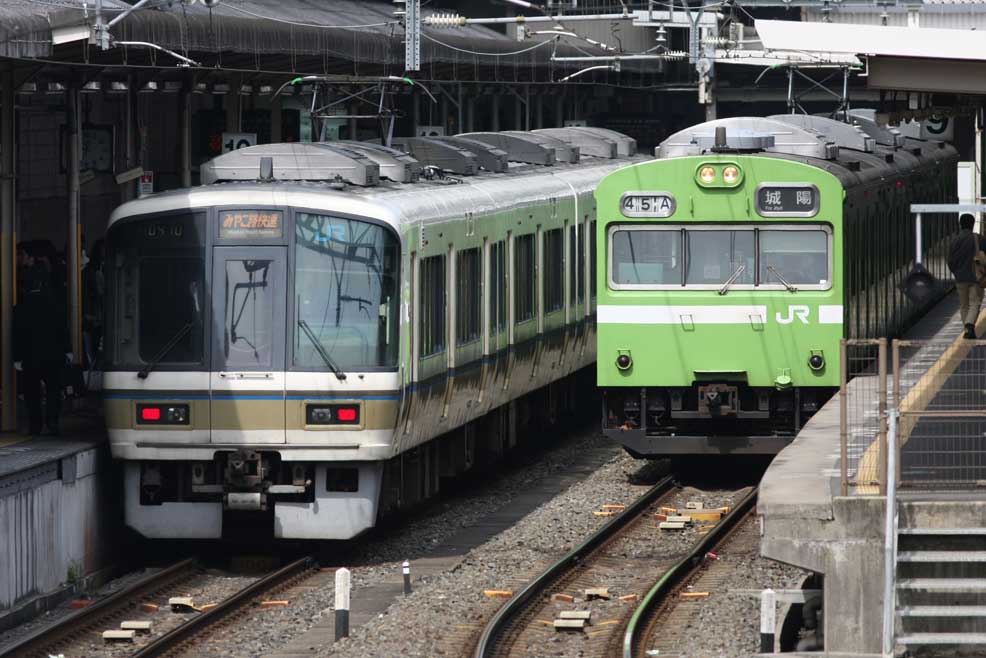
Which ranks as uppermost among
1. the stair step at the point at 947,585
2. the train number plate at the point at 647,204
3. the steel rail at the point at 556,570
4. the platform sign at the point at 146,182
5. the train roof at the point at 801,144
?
the train roof at the point at 801,144

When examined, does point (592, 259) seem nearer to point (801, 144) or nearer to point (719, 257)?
point (801, 144)

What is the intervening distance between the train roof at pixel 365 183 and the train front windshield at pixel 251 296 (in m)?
0.13

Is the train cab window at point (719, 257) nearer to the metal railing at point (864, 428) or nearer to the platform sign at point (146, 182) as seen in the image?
the metal railing at point (864, 428)

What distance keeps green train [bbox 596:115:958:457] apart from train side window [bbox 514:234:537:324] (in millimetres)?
1690

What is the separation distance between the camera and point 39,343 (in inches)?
587

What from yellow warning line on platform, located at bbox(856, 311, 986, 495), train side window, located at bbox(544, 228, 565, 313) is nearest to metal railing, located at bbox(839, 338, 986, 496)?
yellow warning line on platform, located at bbox(856, 311, 986, 495)

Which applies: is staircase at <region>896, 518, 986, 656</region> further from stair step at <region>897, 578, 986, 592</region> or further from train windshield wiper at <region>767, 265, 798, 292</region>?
train windshield wiper at <region>767, 265, 798, 292</region>

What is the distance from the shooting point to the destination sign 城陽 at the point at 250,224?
14.3 metres

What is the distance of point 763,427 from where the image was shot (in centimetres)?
1723

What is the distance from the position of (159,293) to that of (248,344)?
2.42ft

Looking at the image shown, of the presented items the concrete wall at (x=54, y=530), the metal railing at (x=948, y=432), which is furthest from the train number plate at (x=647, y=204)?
the metal railing at (x=948, y=432)

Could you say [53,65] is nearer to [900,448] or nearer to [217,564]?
[217,564]

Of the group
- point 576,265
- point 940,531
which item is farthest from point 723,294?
point 940,531

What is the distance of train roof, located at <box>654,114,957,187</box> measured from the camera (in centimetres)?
1736
